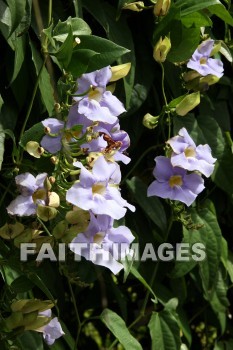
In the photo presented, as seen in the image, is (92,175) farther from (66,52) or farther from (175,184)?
(175,184)

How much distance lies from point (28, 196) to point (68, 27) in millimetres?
279

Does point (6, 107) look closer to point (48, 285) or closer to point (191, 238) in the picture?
point (48, 285)

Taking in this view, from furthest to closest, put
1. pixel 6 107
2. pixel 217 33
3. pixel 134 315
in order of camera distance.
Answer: pixel 134 315 < pixel 217 33 < pixel 6 107

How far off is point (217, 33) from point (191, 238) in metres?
0.47

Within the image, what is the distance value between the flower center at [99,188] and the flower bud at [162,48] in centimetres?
36

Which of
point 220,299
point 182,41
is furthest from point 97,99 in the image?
point 220,299

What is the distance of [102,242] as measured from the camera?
1.21 metres

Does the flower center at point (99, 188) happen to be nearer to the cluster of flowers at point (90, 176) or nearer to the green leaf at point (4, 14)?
the cluster of flowers at point (90, 176)

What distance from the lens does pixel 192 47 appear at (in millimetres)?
1534

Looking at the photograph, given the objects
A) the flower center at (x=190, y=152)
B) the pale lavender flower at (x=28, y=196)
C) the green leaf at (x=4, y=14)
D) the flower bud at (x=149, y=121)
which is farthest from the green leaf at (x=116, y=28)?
the pale lavender flower at (x=28, y=196)

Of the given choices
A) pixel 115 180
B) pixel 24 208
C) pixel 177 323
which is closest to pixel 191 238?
pixel 177 323

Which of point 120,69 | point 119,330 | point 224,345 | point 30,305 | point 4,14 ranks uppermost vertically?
point 4,14

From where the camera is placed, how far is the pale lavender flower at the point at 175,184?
144cm

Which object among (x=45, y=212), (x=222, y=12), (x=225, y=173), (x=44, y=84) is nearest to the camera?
(x=45, y=212)
